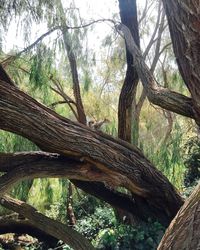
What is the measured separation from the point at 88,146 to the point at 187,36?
1.32 metres

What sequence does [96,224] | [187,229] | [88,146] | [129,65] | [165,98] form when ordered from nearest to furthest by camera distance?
1. [187,229]
2. [165,98]
3. [88,146]
4. [129,65]
5. [96,224]

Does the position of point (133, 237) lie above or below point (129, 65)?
below

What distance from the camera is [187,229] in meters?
1.85

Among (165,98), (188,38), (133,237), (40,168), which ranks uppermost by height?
(188,38)

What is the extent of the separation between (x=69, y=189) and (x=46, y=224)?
6.72 feet

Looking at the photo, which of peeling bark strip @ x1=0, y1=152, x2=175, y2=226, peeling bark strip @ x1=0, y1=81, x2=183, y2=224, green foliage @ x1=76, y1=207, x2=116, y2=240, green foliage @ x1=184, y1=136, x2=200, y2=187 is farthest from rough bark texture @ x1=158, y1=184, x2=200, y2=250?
green foliage @ x1=184, y1=136, x2=200, y2=187

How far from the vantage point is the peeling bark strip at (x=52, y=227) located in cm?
455

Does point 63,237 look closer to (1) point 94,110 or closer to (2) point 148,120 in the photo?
(1) point 94,110

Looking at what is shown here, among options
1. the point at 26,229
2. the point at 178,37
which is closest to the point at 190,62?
the point at 178,37

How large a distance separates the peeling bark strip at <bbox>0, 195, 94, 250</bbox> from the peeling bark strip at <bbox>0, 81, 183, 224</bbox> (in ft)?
2.57

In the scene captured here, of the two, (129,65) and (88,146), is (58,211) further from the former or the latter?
(88,146)

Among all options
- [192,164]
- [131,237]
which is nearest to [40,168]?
[131,237]

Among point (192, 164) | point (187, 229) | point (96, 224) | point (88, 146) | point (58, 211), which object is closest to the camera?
point (187, 229)

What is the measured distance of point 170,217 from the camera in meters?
4.49
